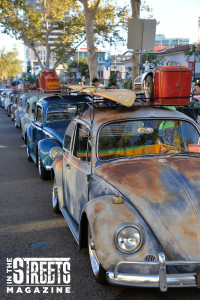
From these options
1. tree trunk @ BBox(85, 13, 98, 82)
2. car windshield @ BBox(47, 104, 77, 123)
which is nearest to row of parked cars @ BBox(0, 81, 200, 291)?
car windshield @ BBox(47, 104, 77, 123)

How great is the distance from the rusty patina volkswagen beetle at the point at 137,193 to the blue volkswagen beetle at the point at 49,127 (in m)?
3.41

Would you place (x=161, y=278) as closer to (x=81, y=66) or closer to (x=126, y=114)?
(x=126, y=114)

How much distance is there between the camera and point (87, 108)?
592 cm

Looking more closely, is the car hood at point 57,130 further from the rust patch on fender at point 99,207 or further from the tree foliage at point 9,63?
the tree foliage at point 9,63

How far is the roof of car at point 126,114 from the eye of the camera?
5137mm

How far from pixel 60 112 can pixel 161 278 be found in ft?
25.1

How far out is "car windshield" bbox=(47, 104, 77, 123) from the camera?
1066 centimetres

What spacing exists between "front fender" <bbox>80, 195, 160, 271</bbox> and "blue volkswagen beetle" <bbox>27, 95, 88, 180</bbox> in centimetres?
533

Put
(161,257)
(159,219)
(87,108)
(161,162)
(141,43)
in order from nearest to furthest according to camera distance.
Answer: (161,257)
(159,219)
(161,162)
(87,108)
(141,43)

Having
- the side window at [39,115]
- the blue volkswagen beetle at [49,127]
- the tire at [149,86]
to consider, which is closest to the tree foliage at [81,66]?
the side window at [39,115]

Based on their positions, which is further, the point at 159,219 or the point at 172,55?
the point at 172,55

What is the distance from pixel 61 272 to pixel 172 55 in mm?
57865

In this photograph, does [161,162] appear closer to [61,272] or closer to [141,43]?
[61,272]

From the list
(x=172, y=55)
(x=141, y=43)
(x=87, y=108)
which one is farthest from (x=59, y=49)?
(x=87, y=108)
